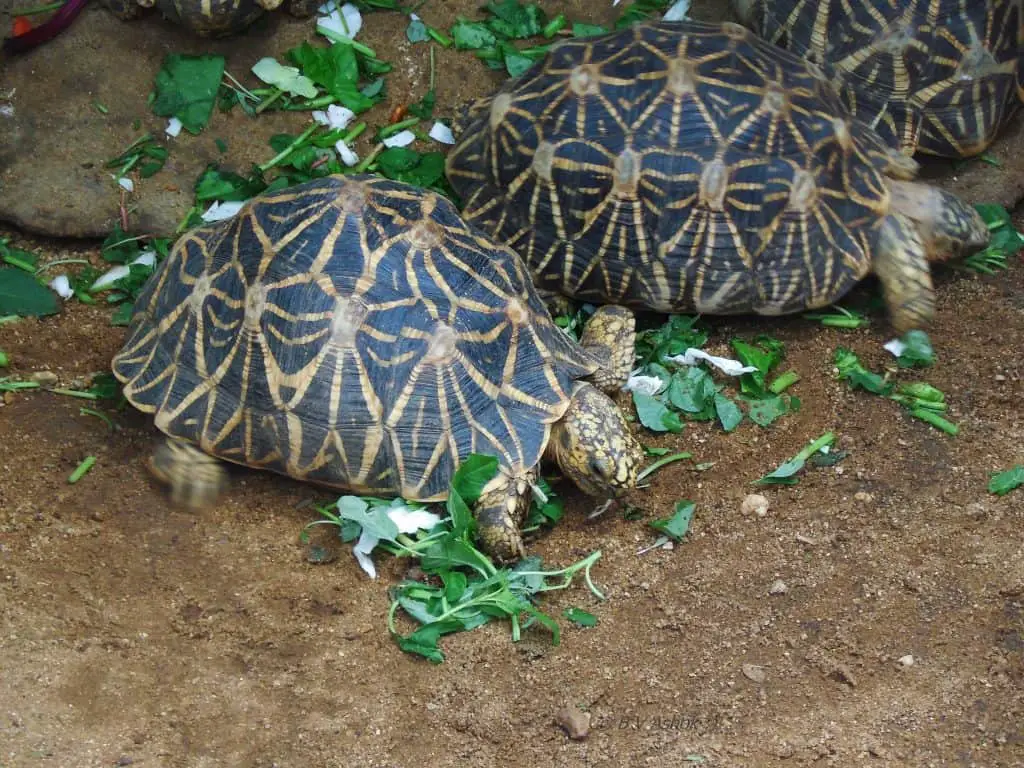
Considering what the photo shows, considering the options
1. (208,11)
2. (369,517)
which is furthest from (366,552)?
(208,11)

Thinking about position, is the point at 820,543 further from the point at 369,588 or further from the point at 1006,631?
the point at 369,588

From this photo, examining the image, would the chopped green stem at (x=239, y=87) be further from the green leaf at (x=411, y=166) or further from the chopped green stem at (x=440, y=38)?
the chopped green stem at (x=440, y=38)

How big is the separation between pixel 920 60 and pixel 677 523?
2.76m

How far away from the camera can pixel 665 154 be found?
4613 millimetres

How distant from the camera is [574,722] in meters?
3.44

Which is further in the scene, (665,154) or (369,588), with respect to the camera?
(665,154)

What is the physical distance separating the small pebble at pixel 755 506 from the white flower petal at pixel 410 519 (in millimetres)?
1210

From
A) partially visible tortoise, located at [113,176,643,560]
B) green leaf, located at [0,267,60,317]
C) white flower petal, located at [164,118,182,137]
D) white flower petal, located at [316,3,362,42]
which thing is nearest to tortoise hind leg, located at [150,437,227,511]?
partially visible tortoise, located at [113,176,643,560]

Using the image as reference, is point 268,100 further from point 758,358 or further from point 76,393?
point 758,358

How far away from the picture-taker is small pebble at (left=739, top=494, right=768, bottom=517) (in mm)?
4184

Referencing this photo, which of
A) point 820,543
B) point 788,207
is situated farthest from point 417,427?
point 788,207

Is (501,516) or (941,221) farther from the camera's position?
(941,221)

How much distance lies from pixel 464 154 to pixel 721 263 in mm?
1351

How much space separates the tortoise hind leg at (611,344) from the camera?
459 cm
